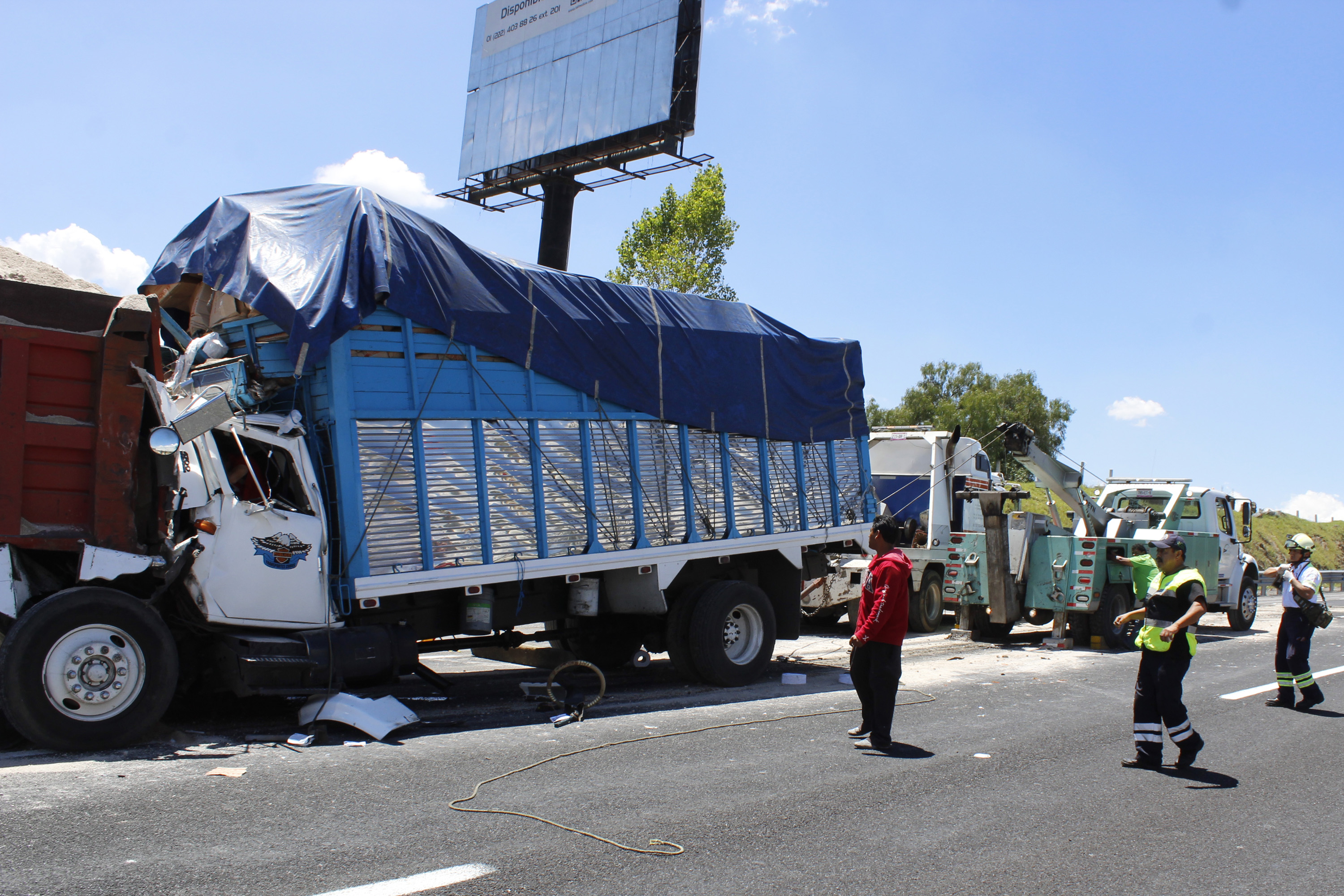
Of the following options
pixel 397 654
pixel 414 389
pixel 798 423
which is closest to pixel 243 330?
pixel 414 389

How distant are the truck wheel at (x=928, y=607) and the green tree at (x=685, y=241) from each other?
12063 mm

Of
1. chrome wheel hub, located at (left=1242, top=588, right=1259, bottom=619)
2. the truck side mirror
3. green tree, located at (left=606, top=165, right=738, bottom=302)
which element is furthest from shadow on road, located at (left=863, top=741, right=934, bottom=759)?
green tree, located at (left=606, top=165, right=738, bottom=302)

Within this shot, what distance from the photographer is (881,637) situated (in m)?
7.08

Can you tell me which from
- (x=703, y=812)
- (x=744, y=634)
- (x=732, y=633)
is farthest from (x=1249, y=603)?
(x=703, y=812)

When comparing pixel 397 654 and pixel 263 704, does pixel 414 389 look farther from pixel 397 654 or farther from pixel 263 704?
pixel 263 704

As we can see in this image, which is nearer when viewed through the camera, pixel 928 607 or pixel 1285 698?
pixel 1285 698

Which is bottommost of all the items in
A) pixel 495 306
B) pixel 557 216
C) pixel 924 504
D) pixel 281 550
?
pixel 281 550

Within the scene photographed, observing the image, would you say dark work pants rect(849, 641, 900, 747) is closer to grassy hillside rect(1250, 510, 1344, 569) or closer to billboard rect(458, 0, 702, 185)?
billboard rect(458, 0, 702, 185)

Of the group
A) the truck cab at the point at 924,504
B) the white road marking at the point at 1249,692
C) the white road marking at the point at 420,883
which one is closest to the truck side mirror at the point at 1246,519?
the truck cab at the point at 924,504

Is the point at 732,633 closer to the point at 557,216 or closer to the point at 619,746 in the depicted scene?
the point at 619,746

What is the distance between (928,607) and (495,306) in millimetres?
10268

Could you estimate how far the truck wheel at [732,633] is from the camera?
9.76 m

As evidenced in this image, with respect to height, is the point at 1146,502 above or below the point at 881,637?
above

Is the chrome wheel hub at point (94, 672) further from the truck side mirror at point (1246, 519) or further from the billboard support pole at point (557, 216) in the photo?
the billboard support pole at point (557, 216)
